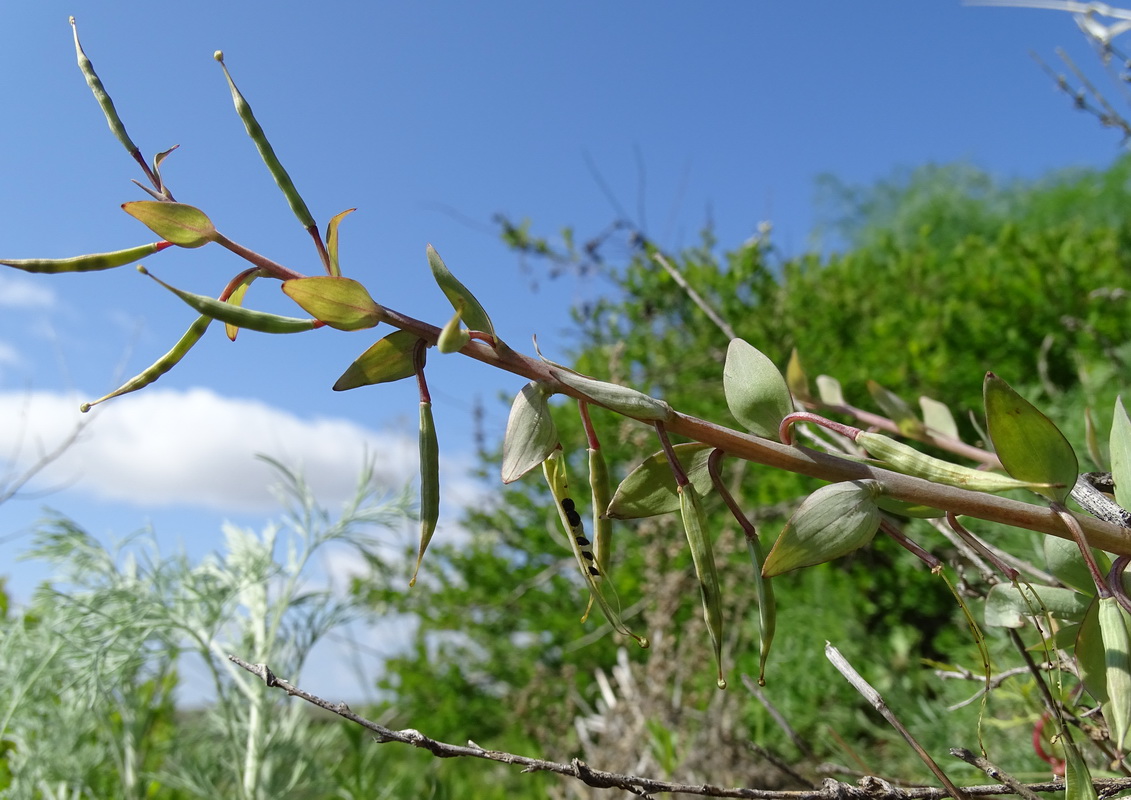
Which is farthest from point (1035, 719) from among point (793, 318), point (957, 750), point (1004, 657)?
point (793, 318)

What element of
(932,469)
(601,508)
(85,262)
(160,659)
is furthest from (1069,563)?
(160,659)

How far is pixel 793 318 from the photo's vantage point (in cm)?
248

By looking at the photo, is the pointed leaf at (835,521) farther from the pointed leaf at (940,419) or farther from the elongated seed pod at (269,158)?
the pointed leaf at (940,419)

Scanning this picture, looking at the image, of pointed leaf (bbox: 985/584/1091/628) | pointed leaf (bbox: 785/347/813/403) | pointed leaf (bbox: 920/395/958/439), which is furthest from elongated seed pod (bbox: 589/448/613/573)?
pointed leaf (bbox: 920/395/958/439)

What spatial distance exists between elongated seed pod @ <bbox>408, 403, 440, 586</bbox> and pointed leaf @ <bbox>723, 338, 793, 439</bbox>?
0.13 m

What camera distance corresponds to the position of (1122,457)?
38 cm

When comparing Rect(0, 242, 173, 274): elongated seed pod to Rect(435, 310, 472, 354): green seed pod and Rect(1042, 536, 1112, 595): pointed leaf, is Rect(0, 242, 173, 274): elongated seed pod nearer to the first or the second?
Rect(435, 310, 472, 354): green seed pod

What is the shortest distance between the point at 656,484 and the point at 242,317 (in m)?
0.19

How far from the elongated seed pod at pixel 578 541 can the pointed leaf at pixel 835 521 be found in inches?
3.0

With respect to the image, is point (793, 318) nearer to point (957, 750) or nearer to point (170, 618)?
point (170, 618)

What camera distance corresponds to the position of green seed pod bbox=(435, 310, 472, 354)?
0.96ft

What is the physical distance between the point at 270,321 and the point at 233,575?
89 centimetres

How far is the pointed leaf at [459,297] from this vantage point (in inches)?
13.1

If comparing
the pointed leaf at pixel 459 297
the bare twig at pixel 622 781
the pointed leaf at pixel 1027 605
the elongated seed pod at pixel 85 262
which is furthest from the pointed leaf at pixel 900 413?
the elongated seed pod at pixel 85 262
